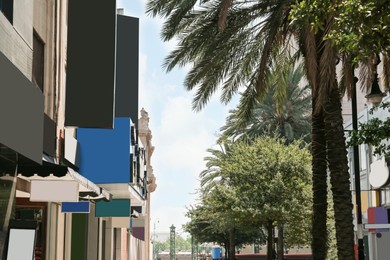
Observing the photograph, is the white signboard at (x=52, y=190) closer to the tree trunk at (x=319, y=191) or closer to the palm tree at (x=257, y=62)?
the palm tree at (x=257, y=62)

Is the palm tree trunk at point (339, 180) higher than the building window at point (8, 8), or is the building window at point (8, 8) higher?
the building window at point (8, 8)

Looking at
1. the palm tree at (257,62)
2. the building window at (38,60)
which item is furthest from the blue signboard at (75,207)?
the palm tree at (257,62)

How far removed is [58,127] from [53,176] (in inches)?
155

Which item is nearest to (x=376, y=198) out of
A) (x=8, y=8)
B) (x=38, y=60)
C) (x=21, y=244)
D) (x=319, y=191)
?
(x=319, y=191)

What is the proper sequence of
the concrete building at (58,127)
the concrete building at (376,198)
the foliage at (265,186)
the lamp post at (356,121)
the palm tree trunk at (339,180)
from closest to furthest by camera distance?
the concrete building at (58,127) < the concrete building at (376,198) < the lamp post at (356,121) < the palm tree trunk at (339,180) < the foliage at (265,186)

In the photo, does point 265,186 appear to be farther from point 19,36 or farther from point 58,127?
point 19,36

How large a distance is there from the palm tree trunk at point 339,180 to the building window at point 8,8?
10.1 metres

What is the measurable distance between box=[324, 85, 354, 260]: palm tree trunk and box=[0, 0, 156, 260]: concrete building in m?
5.72

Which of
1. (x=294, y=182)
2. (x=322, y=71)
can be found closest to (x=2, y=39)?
(x=322, y=71)

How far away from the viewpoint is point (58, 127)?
60.2ft

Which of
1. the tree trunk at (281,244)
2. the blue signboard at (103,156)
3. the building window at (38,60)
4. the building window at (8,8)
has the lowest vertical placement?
the tree trunk at (281,244)

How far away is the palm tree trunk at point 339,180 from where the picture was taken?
18.2 m

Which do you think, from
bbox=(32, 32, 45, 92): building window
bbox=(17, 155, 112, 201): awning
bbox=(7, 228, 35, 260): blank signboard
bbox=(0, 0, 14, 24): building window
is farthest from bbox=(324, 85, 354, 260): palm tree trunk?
bbox=(7, 228, 35, 260): blank signboard

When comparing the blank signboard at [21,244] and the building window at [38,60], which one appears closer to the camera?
the blank signboard at [21,244]
